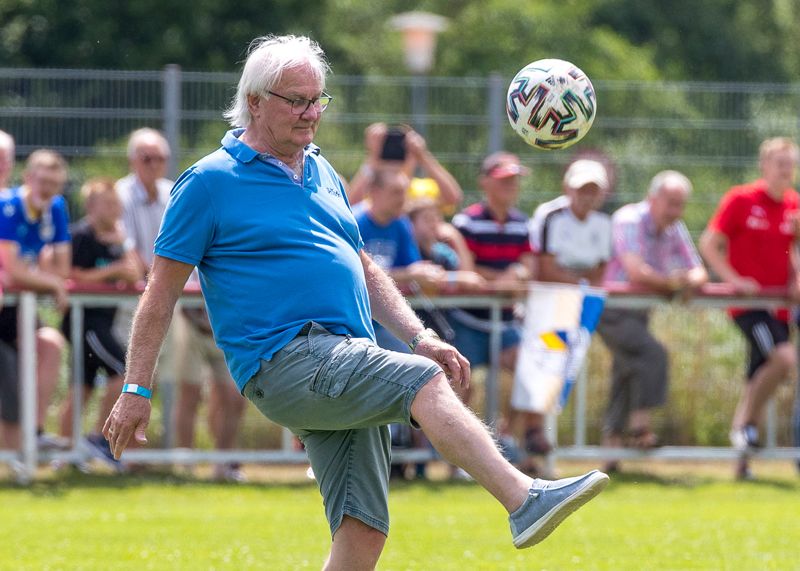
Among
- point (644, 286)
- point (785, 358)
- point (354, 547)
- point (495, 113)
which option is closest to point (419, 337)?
point (354, 547)

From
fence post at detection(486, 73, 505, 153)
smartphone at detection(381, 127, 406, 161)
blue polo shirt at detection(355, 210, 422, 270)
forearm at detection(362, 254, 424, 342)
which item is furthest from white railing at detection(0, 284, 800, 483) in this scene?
forearm at detection(362, 254, 424, 342)

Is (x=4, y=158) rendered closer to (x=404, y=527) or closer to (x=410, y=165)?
(x=410, y=165)

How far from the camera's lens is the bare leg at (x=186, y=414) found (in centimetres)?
1173

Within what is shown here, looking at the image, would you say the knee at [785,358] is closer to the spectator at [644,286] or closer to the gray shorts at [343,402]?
the spectator at [644,286]

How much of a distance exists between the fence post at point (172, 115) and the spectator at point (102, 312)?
3.70 ft

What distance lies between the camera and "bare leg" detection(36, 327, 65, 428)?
11336mm

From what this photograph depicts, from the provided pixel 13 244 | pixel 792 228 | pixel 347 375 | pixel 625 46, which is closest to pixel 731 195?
pixel 792 228

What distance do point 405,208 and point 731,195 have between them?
2666mm

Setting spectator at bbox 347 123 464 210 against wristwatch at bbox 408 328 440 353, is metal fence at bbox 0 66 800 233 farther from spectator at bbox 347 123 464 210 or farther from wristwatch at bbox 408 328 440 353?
wristwatch at bbox 408 328 440 353

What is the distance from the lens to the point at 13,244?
11.2 m

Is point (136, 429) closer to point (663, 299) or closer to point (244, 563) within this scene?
point (244, 563)

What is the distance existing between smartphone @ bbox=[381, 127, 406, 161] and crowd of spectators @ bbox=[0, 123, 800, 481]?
0.04 feet

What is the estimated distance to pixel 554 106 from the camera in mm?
6410

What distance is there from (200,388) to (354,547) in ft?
21.2
